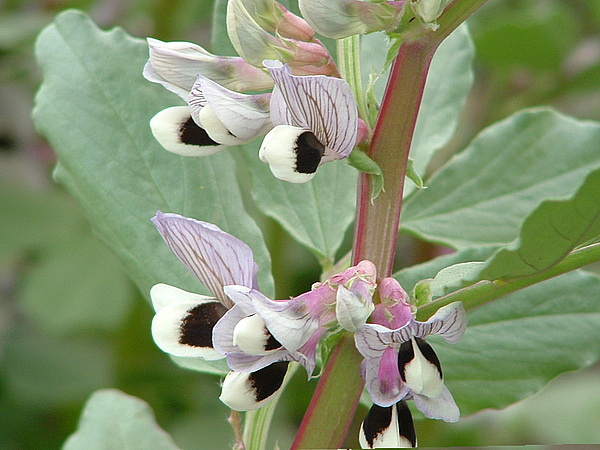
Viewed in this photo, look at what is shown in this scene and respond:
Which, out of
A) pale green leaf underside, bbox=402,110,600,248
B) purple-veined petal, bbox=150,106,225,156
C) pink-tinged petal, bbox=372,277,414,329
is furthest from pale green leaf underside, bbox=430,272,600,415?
purple-veined petal, bbox=150,106,225,156

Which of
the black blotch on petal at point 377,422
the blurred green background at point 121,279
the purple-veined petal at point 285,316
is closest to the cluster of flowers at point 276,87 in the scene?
the purple-veined petal at point 285,316

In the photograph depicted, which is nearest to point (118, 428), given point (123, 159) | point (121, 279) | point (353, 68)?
point (123, 159)

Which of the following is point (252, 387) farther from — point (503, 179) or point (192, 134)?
point (503, 179)

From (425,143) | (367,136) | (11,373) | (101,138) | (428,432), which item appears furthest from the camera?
(11,373)

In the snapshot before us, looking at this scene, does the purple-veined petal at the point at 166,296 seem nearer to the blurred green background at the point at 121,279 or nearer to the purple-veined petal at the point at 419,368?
the purple-veined petal at the point at 419,368

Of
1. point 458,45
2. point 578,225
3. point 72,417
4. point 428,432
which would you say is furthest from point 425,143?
point 72,417

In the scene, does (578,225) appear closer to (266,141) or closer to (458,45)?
(266,141)
